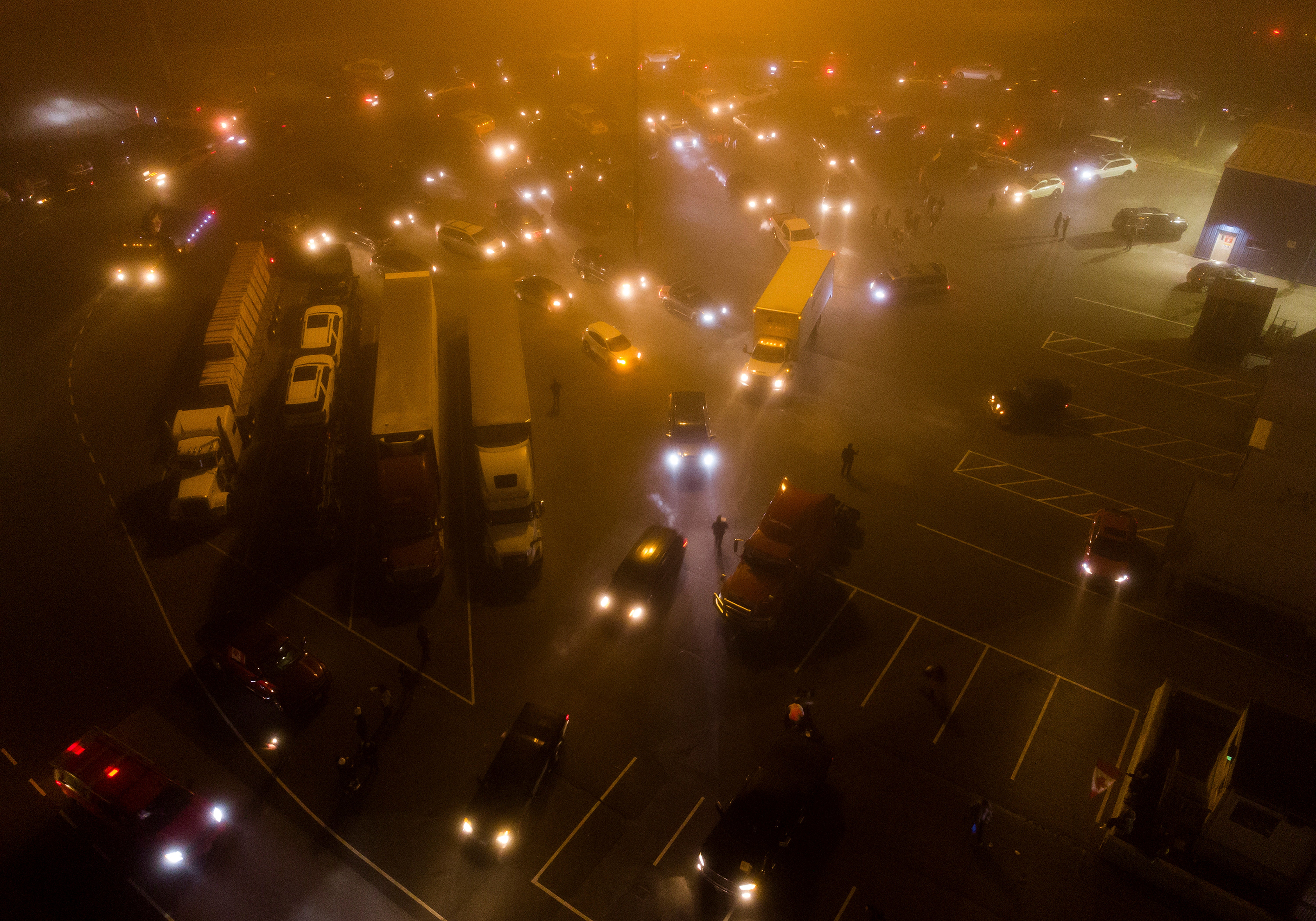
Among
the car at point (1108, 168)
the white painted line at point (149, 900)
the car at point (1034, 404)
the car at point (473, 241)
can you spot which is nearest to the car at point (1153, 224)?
the car at point (1108, 168)

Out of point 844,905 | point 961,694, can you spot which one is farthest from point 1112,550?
point 844,905

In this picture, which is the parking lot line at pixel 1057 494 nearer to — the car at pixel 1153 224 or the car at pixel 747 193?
the car at pixel 1153 224

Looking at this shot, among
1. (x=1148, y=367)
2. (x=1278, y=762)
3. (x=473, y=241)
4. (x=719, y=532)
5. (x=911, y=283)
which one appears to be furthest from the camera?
(x=473, y=241)

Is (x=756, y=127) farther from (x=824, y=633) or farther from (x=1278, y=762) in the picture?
(x=1278, y=762)

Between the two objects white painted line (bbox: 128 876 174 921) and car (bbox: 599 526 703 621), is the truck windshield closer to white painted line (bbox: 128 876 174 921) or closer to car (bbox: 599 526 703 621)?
car (bbox: 599 526 703 621)

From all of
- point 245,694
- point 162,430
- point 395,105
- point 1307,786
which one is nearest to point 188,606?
point 245,694

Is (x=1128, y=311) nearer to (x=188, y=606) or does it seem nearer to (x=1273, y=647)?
(x=1273, y=647)
